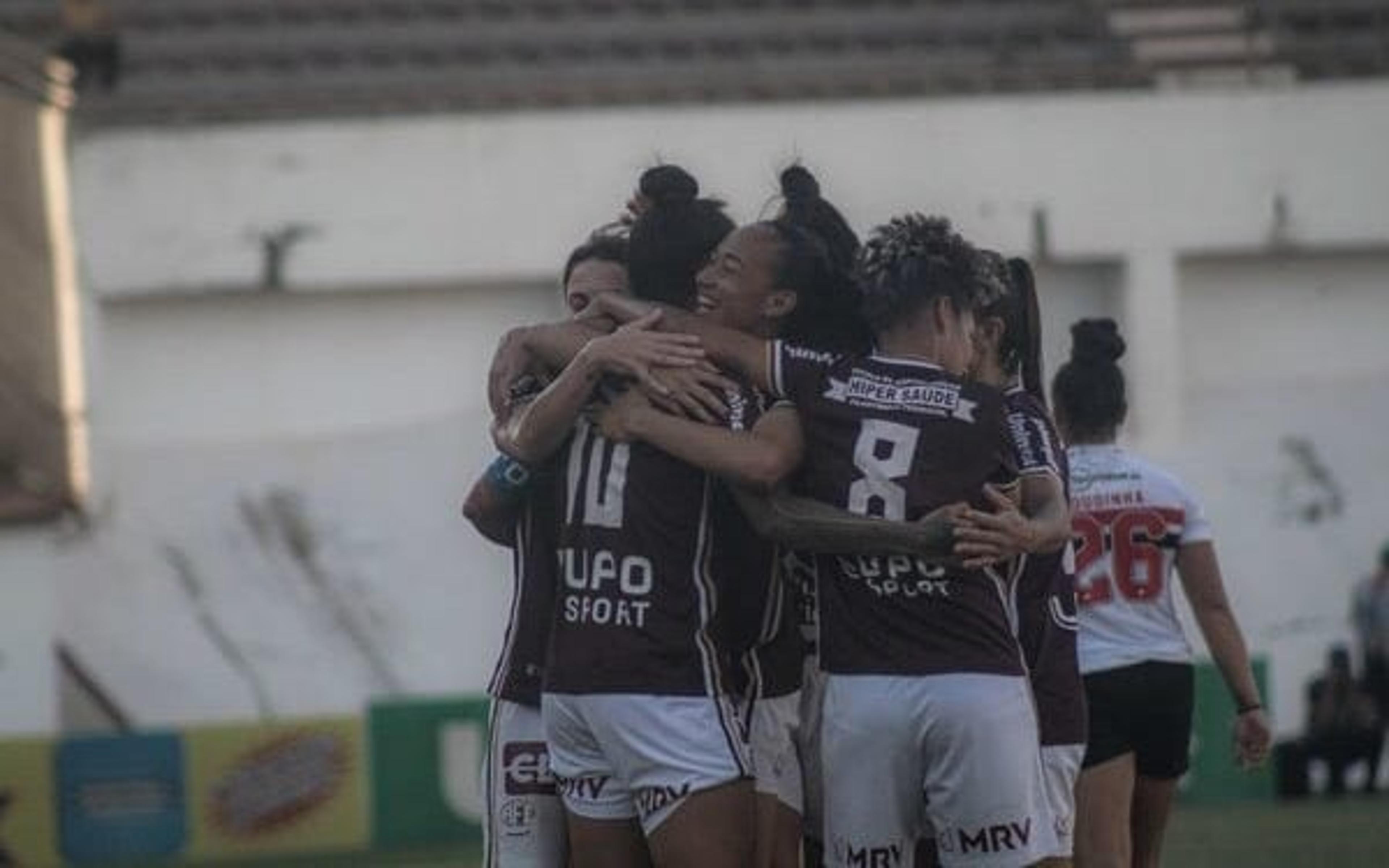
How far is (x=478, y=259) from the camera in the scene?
981 inches

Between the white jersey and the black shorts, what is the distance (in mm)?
44

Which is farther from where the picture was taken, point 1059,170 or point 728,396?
point 1059,170

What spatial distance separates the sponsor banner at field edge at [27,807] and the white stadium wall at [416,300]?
17.6 ft

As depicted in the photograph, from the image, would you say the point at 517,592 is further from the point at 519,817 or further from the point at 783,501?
the point at 783,501

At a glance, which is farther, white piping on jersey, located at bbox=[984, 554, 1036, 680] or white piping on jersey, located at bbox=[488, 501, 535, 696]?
white piping on jersey, located at bbox=[488, 501, 535, 696]

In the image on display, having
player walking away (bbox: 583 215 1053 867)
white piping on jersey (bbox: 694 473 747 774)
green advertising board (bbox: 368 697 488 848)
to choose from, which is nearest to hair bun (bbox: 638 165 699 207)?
player walking away (bbox: 583 215 1053 867)

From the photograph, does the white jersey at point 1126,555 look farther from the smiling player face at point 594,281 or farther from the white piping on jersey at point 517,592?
the white piping on jersey at point 517,592

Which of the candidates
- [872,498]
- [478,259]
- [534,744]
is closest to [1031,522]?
[872,498]

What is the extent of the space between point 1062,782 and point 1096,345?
177 cm

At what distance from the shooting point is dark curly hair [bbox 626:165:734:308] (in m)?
7.82

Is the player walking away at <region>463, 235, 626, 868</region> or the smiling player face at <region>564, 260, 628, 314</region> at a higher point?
the smiling player face at <region>564, 260, 628, 314</region>

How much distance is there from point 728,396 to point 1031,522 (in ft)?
2.42

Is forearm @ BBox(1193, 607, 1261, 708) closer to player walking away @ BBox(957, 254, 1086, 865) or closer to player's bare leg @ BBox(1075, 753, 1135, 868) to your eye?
player's bare leg @ BBox(1075, 753, 1135, 868)

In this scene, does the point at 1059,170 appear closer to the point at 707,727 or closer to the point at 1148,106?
the point at 1148,106
